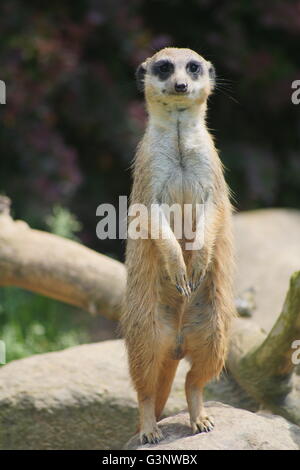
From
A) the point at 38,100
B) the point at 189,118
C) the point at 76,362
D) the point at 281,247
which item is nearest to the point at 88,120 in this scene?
the point at 38,100

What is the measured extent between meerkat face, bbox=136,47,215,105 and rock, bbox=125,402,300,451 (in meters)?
1.49

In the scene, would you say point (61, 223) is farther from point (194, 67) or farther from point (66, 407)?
point (194, 67)

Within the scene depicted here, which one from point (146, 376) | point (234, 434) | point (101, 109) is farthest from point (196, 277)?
point (101, 109)

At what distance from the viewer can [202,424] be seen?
388cm

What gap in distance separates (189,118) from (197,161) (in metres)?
0.21

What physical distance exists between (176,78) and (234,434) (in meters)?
1.64

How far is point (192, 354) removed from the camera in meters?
4.05

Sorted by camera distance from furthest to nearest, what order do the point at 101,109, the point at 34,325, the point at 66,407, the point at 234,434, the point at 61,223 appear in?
the point at 101,109, the point at 61,223, the point at 34,325, the point at 66,407, the point at 234,434

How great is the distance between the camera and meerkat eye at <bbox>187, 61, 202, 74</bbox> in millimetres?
4062

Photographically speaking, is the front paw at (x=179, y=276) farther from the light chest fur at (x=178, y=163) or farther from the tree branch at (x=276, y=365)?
the tree branch at (x=276, y=365)
